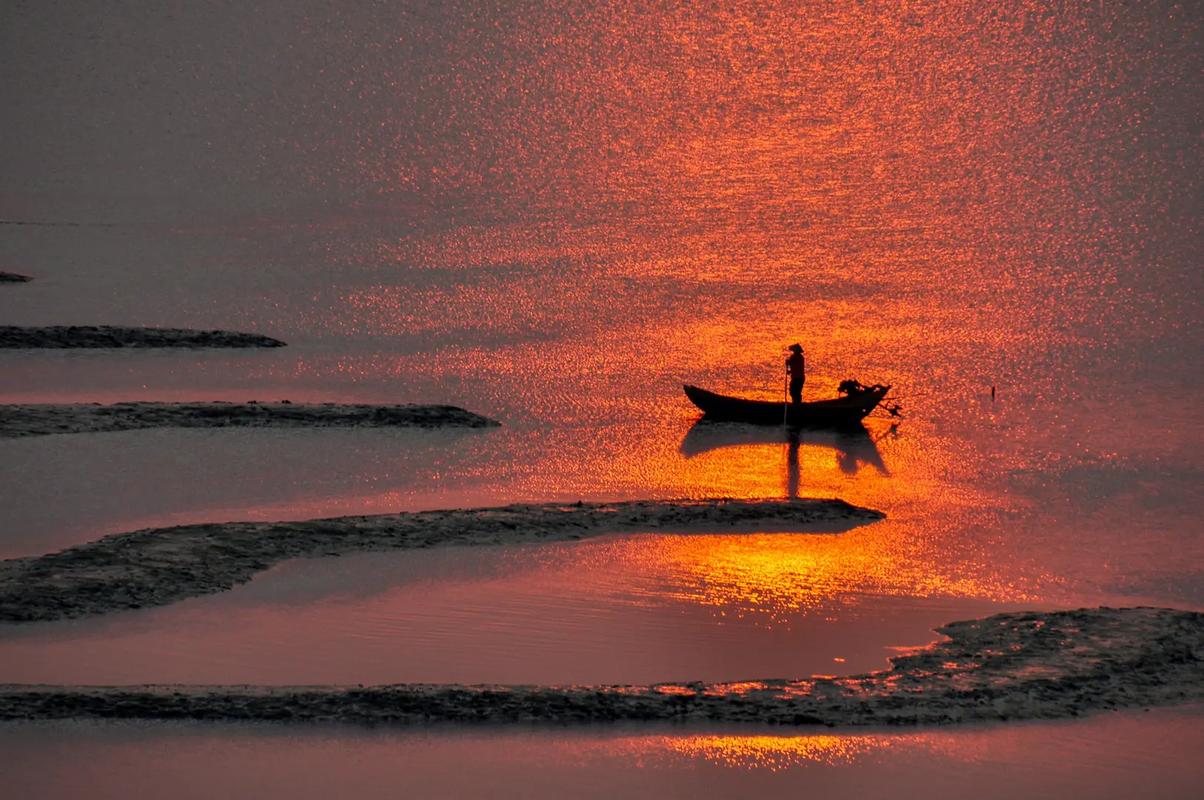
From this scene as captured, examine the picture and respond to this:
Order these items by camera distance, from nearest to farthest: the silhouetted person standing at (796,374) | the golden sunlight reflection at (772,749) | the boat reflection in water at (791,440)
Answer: the golden sunlight reflection at (772,749), the boat reflection in water at (791,440), the silhouetted person standing at (796,374)

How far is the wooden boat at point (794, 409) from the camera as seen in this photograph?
1080 inches

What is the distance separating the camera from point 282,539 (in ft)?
57.8

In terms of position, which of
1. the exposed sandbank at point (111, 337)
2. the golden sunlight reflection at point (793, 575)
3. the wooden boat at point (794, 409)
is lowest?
the golden sunlight reflection at point (793, 575)

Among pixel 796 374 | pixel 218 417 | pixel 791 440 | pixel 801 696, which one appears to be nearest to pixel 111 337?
pixel 218 417

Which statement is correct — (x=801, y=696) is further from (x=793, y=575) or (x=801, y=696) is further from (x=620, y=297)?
(x=620, y=297)

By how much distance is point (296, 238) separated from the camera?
197 ft

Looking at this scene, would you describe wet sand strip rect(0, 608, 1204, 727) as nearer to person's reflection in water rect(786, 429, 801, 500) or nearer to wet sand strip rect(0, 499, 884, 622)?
wet sand strip rect(0, 499, 884, 622)

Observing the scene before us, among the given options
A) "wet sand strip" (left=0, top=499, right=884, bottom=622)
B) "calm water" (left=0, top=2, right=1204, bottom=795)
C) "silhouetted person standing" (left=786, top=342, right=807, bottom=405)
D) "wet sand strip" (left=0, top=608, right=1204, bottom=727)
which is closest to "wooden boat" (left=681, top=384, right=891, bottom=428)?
"silhouetted person standing" (left=786, top=342, right=807, bottom=405)

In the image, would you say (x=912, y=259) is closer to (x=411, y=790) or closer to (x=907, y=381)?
(x=907, y=381)

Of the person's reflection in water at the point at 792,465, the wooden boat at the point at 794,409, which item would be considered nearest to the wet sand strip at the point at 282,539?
the person's reflection in water at the point at 792,465

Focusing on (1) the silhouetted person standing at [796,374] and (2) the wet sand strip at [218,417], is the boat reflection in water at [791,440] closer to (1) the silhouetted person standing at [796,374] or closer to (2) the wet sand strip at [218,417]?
(1) the silhouetted person standing at [796,374]

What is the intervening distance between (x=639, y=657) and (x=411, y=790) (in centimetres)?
328

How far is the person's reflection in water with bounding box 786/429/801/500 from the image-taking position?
22.4 meters

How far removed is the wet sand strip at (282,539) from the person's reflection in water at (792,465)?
0.98 metres
